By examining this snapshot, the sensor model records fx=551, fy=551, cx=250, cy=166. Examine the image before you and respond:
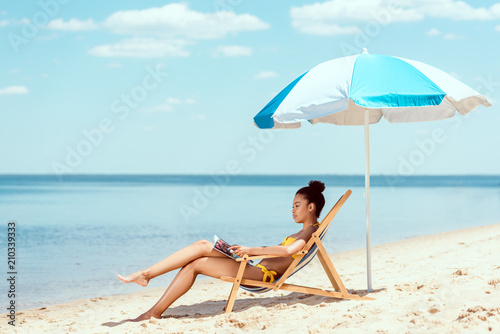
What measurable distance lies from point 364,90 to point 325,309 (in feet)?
5.67

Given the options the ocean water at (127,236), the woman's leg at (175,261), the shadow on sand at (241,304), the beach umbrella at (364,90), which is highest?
the beach umbrella at (364,90)

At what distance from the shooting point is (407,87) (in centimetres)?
420

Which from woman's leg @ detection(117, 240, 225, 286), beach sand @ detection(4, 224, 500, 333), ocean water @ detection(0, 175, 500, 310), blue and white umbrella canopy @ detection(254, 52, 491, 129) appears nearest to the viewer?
beach sand @ detection(4, 224, 500, 333)

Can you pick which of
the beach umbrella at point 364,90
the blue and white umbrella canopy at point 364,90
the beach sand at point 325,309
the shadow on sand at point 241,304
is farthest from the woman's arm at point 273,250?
the blue and white umbrella canopy at point 364,90

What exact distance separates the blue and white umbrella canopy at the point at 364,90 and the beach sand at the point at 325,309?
1.47m

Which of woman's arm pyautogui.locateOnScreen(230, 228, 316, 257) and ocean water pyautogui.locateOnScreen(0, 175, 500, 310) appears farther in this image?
ocean water pyautogui.locateOnScreen(0, 175, 500, 310)

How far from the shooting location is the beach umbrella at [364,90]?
4102 mm

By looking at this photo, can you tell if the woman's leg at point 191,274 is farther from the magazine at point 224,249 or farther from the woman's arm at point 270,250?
the woman's arm at point 270,250

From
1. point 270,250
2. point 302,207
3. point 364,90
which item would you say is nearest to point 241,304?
point 270,250

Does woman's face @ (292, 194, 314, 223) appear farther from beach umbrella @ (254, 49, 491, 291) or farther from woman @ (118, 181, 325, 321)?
beach umbrella @ (254, 49, 491, 291)

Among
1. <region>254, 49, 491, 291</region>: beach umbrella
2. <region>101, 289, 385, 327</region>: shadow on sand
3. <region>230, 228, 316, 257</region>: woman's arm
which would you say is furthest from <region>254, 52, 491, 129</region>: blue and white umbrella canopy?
<region>101, 289, 385, 327</region>: shadow on sand

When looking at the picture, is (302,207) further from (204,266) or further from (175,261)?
(175,261)

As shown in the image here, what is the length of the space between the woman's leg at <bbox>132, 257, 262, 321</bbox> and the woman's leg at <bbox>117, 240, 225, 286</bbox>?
5 cm

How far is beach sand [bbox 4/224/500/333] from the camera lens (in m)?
3.67
